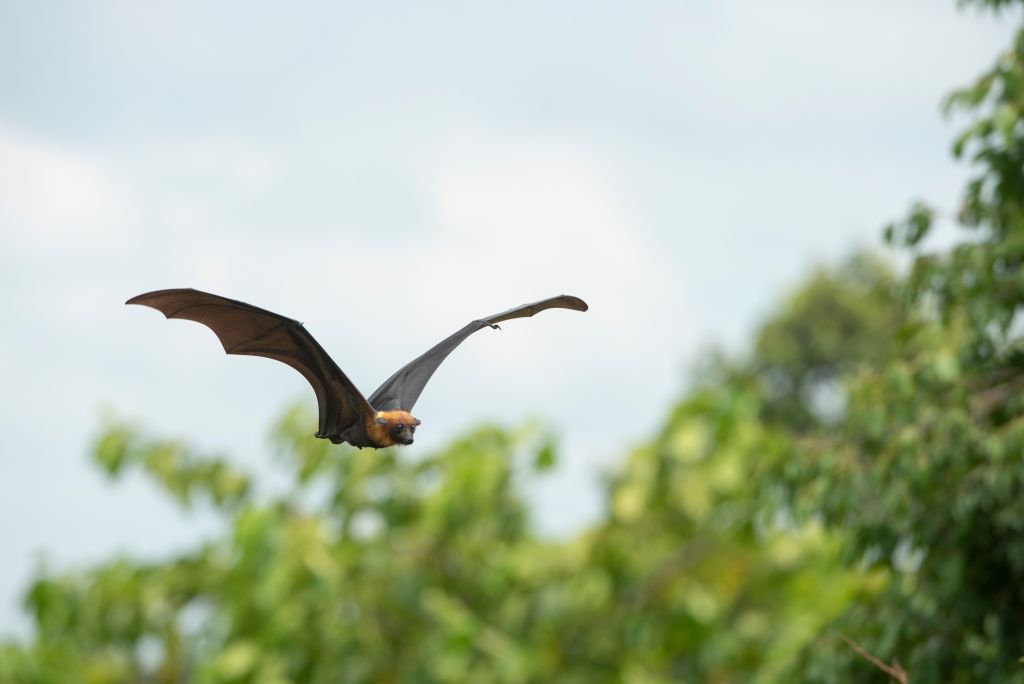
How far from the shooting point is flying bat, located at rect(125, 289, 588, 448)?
9.91 feet

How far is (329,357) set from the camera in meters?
3.32

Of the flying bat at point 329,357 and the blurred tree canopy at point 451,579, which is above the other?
the flying bat at point 329,357

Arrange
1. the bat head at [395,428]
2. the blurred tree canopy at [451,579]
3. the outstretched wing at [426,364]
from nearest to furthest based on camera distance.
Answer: the bat head at [395,428] < the outstretched wing at [426,364] < the blurred tree canopy at [451,579]

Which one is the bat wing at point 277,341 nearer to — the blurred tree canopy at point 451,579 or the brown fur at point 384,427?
the brown fur at point 384,427

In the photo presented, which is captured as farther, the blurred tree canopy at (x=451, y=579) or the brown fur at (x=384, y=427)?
the blurred tree canopy at (x=451, y=579)

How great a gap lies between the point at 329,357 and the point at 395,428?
0.40 metres

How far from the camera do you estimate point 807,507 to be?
7.56 metres

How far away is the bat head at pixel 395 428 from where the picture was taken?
3.01 metres

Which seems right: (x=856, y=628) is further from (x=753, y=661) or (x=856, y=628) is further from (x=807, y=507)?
(x=753, y=661)

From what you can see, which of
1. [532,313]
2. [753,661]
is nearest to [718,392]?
[753,661]

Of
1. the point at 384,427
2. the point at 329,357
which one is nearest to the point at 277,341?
the point at 329,357

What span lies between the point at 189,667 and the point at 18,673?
2.13 metres

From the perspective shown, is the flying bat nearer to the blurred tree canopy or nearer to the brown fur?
the brown fur

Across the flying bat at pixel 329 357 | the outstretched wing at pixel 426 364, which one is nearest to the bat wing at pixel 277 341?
the flying bat at pixel 329 357
